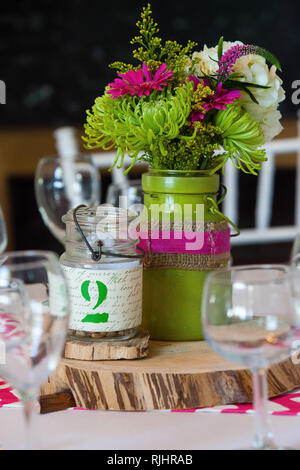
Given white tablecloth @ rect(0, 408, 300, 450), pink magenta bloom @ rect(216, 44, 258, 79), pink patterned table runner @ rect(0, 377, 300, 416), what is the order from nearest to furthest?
white tablecloth @ rect(0, 408, 300, 450)
pink patterned table runner @ rect(0, 377, 300, 416)
pink magenta bloom @ rect(216, 44, 258, 79)

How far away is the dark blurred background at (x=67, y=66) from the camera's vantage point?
3.73 m

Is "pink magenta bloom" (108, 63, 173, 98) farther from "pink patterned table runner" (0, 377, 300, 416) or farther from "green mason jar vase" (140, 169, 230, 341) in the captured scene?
"pink patterned table runner" (0, 377, 300, 416)

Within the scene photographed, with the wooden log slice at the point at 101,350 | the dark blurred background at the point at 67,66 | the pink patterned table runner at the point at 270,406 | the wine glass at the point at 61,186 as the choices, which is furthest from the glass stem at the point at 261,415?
the dark blurred background at the point at 67,66

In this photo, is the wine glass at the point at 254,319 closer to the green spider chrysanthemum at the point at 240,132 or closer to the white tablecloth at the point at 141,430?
the white tablecloth at the point at 141,430

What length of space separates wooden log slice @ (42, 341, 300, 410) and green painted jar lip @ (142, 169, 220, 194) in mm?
277

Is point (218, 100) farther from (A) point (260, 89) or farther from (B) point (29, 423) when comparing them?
(B) point (29, 423)

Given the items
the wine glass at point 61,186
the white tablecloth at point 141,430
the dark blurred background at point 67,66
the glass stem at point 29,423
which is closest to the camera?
the glass stem at point 29,423

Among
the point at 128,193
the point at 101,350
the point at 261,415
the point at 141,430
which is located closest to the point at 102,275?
the point at 101,350

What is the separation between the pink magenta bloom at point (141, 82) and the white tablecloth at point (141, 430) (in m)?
0.44

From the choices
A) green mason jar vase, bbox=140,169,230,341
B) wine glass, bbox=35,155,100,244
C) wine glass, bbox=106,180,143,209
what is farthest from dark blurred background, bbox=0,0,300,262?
green mason jar vase, bbox=140,169,230,341

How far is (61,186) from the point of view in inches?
62.5

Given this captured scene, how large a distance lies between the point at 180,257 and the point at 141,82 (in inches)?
10.7

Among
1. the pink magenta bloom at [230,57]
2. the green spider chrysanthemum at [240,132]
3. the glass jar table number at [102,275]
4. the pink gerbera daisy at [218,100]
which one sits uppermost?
the pink magenta bloom at [230,57]

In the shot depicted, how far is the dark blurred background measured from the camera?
3.73 meters
